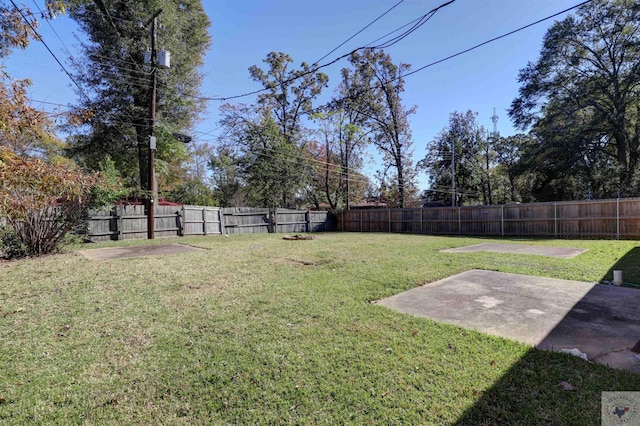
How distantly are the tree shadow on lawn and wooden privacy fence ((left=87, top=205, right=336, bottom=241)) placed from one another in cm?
1197

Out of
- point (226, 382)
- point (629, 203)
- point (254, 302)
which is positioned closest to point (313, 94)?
point (629, 203)

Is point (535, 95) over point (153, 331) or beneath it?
over

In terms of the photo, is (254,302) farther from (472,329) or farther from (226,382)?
(472,329)

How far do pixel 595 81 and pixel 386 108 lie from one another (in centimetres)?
1379

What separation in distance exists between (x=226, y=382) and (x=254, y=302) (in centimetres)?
176

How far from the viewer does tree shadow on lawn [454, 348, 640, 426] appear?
70.8 inches

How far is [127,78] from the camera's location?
14.2m

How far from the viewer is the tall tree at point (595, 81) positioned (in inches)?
731

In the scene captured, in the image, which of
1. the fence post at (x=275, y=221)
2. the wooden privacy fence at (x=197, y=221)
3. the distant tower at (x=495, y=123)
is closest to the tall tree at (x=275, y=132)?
the wooden privacy fence at (x=197, y=221)

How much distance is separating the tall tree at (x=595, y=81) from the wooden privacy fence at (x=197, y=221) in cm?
1705

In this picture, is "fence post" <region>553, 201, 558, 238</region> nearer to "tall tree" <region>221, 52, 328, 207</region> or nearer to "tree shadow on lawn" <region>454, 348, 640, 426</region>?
"tree shadow on lawn" <region>454, 348, 640, 426</region>

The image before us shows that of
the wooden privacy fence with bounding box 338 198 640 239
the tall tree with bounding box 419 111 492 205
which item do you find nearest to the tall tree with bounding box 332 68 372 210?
the wooden privacy fence with bounding box 338 198 640 239

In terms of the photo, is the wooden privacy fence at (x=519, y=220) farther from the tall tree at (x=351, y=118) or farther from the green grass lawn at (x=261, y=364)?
the green grass lawn at (x=261, y=364)

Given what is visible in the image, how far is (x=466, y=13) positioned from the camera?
6664mm
